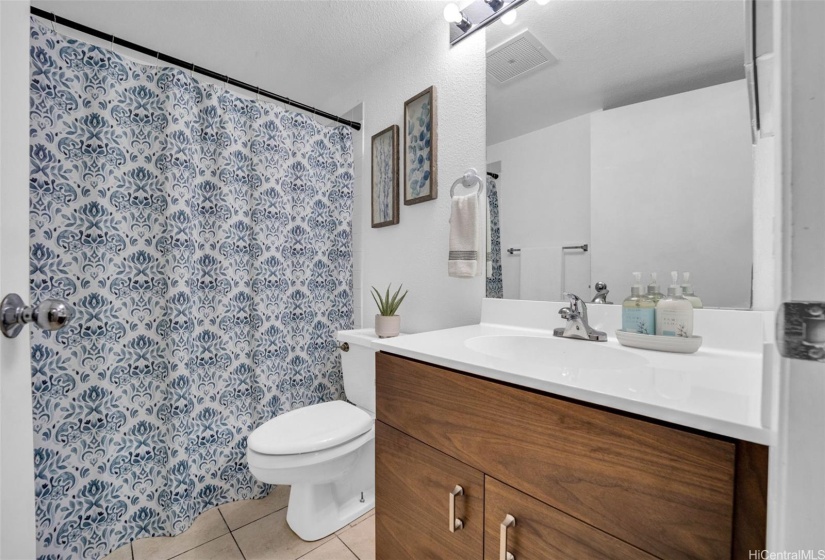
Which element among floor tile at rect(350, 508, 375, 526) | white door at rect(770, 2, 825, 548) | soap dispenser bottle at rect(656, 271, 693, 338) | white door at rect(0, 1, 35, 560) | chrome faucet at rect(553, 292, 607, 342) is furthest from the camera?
floor tile at rect(350, 508, 375, 526)

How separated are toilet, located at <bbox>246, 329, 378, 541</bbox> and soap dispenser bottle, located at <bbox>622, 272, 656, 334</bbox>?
2.48 ft

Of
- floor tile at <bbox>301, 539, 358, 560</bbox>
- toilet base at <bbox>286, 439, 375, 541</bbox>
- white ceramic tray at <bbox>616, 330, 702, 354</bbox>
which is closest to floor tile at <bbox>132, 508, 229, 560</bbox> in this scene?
toilet base at <bbox>286, 439, 375, 541</bbox>

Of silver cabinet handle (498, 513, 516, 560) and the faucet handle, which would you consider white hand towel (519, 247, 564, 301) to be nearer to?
the faucet handle

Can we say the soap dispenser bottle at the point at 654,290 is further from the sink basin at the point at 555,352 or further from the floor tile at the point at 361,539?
the floor tile at the point at 361,539

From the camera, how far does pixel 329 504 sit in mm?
1324

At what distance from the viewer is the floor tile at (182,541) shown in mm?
1205

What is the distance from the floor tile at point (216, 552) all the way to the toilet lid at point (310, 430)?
0.43 m

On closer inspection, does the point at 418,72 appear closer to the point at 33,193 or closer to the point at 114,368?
the point at 33,193

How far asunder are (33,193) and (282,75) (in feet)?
4.18

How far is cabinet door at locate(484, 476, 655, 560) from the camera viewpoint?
0.49 m

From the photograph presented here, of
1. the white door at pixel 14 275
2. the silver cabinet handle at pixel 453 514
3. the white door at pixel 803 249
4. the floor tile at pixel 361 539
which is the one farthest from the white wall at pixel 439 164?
the white door at pixel 14 275

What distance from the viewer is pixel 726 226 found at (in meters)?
0.81

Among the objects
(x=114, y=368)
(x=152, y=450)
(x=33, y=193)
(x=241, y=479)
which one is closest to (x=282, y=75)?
(x=33, y=193)

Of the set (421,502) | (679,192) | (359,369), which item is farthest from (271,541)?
(679,192)
